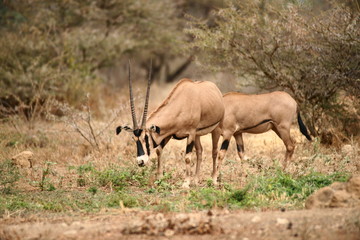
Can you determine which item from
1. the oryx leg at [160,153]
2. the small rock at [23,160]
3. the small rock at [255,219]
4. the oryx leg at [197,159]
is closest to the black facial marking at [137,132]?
the oryx leg at [160,153]

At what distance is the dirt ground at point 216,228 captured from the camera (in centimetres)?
516

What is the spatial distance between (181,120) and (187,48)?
450 cm

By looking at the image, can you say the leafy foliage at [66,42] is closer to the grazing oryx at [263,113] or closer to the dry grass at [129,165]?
the dry grass at [129,165]

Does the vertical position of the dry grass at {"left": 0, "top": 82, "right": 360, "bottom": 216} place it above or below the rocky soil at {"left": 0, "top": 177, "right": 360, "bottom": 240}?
below

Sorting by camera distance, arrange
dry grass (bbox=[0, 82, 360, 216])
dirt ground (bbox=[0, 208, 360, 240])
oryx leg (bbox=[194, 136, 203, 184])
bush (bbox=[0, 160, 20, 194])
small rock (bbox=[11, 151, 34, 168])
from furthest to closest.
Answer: small rock (bbox=[11, 151, 34, 168]) < oryx leg (bbox=[194, 136, 203, 184]) < bush (bbox=[0, 160, 20, 194]) < dry grass (bbox=[0, 82, 360, 216]) < dirt ground (bbox=[0, 208, 360, 240])

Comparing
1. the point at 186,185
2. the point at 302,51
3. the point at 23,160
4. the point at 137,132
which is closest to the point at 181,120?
the point at 137,132

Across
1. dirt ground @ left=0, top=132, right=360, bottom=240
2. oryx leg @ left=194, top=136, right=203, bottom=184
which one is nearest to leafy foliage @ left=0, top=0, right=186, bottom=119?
oryx leg @ left=194, top=136, right=203, bottom=184

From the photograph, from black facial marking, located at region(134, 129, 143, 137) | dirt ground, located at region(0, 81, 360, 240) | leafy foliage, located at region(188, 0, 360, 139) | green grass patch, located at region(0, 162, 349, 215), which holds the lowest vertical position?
green grass patch, located at region(0, 162, 349, 215)

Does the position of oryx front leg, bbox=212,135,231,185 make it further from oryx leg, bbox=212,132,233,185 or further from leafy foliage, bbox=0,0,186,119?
leafy foliage, bbox=0,0,186,119

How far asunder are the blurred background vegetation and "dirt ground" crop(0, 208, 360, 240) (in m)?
6.09

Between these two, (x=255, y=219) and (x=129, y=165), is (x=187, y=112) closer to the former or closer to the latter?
(x=129, y=165)

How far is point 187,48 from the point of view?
13.1m

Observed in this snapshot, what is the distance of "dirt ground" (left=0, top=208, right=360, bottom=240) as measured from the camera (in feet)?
16.9

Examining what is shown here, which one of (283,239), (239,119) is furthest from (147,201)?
(239,119)
